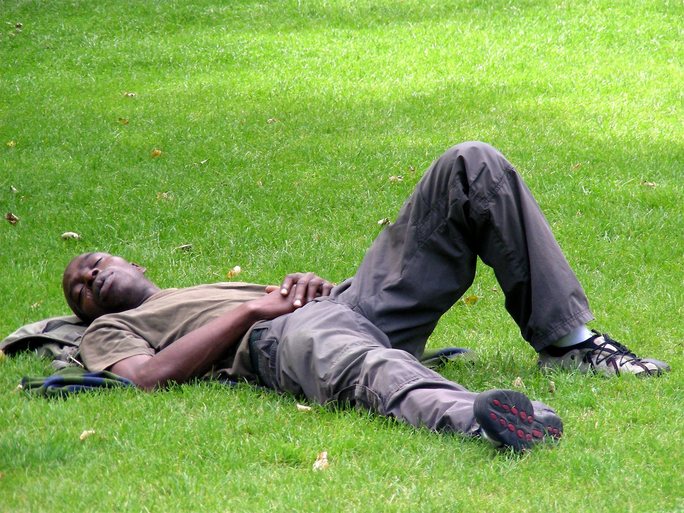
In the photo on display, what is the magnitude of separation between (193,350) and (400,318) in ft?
3.16

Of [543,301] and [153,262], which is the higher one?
[543,301]

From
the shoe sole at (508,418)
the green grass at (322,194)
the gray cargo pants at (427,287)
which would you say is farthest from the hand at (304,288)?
the shoe sole at (508,418)

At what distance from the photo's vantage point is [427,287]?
4703 mm

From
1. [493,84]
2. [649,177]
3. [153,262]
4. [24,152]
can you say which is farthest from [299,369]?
[493,84]

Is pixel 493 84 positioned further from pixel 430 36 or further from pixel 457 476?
pixel 457 476

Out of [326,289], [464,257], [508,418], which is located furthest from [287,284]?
[508,418]

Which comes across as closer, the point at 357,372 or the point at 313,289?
the point at 357,372

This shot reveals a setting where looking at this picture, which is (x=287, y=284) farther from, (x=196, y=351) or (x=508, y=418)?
(x=508, y=418)

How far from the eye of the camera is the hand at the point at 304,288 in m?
5.01

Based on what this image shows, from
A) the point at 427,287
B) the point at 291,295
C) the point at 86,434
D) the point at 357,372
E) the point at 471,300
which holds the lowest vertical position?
→ the point at 471,300

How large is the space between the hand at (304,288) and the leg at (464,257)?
8.2 inches

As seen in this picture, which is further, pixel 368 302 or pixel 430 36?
pixel 430 36

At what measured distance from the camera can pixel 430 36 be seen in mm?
14156

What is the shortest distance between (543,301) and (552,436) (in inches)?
30.5
